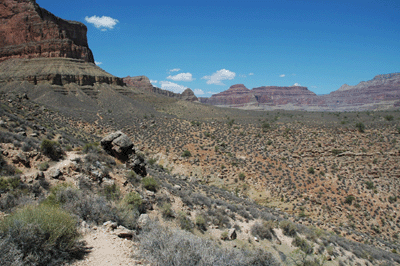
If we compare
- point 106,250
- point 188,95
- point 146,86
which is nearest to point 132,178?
point 106,250

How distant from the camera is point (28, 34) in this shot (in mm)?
70500

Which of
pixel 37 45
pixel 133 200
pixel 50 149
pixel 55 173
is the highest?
pixel 37 45

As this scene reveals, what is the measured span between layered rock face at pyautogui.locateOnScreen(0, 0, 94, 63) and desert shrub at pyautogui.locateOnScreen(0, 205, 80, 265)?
84.1m

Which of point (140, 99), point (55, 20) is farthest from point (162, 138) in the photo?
point (55, 20)

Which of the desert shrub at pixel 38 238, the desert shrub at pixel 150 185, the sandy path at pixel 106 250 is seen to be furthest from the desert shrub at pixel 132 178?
the desert shrub at pixel 38 238

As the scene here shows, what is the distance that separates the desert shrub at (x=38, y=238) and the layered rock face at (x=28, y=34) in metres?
84.1

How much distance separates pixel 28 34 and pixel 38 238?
94330mm

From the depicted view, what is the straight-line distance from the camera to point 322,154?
27.3m

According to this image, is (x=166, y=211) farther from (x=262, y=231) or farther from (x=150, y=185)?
(x=262, y=231)

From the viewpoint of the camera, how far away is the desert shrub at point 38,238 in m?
3.89

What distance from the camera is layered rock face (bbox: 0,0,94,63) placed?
6825 centimetres

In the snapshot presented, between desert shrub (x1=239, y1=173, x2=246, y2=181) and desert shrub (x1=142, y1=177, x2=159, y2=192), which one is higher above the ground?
Result: desert shrub (x1=142, y1=177, x2=159, y2=192)

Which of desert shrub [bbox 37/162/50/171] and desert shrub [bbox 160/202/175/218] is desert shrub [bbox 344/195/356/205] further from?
desert shrub [bbox 37/162/50/171]

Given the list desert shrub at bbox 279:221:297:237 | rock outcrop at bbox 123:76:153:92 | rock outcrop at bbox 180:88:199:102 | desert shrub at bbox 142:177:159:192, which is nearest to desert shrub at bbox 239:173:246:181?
desert shrub at bbox 279:221:297:237
